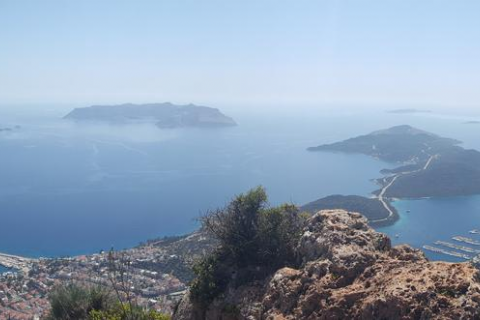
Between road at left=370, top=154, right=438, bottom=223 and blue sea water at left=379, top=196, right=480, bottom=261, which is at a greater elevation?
road at left=370, top=154, right=438, bottom=223

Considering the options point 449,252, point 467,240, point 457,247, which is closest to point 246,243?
point 449,252

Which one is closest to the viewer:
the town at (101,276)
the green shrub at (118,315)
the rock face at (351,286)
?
the rock face at (351,286)

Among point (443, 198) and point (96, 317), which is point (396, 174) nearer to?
point (443, 198)

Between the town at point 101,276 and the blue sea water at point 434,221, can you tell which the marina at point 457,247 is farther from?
the town at point 101,276

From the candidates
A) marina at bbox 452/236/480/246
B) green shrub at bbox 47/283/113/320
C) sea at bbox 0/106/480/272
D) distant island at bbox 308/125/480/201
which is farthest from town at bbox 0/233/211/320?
distant island at bbox 308/125/480/201

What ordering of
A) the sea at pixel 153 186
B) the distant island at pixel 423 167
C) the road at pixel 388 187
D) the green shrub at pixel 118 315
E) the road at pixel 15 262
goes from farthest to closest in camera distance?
the distant island at pixel 423 167 < the sea at pixel 153 186 < the road at pixel 388 187 < the road at pixel 15 262 < the green shrub at pixel 118 315

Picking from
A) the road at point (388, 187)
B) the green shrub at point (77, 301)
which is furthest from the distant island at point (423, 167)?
the green shrub at point (77, 301)

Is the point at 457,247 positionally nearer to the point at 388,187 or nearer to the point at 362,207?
the point at 362,207

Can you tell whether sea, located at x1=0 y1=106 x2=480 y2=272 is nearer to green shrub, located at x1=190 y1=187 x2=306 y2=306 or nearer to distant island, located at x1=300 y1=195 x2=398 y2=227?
distant island, located at x1=300 y1=195 x2=398 y2=227
